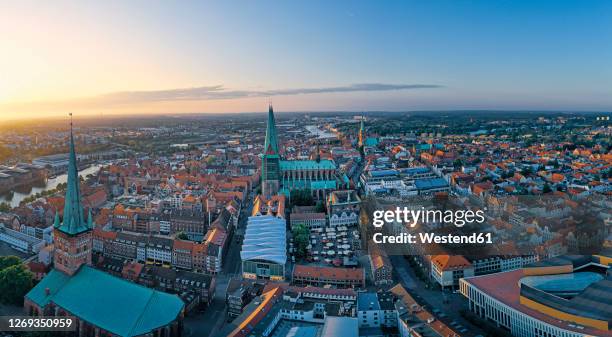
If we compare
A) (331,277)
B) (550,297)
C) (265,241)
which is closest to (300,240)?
(265,241)

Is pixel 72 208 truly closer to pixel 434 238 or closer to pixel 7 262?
pixel 7 262

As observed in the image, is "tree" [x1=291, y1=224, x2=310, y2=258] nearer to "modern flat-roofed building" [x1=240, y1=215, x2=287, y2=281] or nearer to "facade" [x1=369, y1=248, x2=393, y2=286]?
"modern flat-roofed building" [x1=240, y1=215, x2=287, y2=281]

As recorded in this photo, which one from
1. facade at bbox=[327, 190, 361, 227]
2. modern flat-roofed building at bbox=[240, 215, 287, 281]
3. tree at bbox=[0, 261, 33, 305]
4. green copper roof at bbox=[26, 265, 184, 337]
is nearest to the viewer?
green copper roof at bbox=[26, 265, 184, 337]

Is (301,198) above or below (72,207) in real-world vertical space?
below

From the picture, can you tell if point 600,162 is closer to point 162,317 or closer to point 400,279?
point 400,279

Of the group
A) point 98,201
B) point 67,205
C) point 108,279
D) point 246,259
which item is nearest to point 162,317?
point 108,279

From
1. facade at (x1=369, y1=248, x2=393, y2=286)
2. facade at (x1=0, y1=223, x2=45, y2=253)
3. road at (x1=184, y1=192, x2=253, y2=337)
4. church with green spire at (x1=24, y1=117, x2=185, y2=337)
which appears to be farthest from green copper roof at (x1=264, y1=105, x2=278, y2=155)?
church with green spire at (x1=24, y1=117, x2=185, y2=337)
